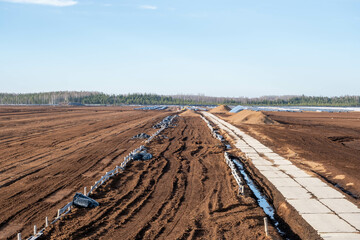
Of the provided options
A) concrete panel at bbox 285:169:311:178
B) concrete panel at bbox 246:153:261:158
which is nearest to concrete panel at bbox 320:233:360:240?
concrete panel at bbox 285:169:311:178

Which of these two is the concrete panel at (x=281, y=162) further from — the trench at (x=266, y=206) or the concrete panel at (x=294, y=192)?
the concrete panel at (x=294, y=192)

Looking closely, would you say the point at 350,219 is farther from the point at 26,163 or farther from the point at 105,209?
the point at 26,163

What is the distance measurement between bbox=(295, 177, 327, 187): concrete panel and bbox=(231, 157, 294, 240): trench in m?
2.58

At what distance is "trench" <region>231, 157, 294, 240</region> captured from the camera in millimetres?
12756

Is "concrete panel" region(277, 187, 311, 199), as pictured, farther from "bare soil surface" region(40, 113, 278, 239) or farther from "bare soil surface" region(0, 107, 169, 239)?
"bare soil surface" region(0, 107, 169, 239)

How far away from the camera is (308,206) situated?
1502cm

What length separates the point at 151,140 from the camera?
3562cm

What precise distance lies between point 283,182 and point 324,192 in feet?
8.25

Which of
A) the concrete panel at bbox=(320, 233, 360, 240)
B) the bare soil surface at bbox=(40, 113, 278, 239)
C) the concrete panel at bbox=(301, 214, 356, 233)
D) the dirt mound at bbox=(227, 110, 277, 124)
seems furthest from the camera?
the dirt mound at bbox=(227, 110, 277, 124)

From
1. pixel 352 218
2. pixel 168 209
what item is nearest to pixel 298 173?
pixel 352 218

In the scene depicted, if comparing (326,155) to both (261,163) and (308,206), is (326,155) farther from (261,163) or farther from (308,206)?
(308,206)

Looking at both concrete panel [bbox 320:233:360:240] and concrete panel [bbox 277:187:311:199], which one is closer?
concrete panel [bbox 320:233:360:240]

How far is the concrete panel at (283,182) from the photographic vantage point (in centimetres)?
1862

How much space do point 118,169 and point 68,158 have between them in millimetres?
6007
